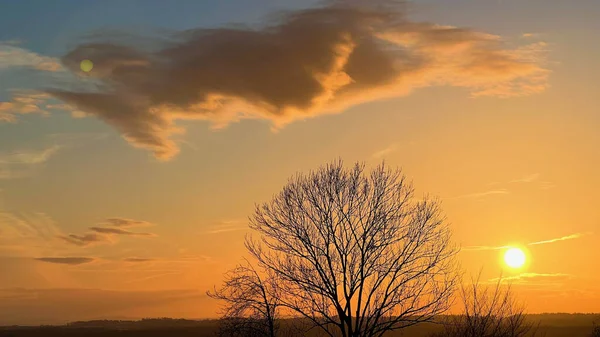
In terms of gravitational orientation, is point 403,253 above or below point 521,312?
above

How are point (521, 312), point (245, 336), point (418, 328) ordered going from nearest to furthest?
point (521, 312)
point (245, 336)
point (418, 328)

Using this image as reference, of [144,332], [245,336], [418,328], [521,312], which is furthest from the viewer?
[144,332]

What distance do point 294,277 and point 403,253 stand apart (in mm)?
6162

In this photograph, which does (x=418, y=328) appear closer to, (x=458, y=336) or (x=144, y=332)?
(x=144, y=332)

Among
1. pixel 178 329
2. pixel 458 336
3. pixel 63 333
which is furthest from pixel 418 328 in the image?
pixel 458 336

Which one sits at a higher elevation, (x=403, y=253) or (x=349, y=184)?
(x=349, y=184)

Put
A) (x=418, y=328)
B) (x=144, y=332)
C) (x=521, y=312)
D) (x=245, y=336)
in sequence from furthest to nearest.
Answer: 1. (x=144, y=332)
2. (x=418, y=328)
3. (x=245, y=336)
4. (x=521, y=312)

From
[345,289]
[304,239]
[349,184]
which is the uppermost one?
[349,184]

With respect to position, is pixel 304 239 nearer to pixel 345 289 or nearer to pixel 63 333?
pixel 345 289

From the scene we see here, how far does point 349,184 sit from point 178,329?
311 ft

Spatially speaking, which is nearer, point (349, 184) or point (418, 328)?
point (349, 184)

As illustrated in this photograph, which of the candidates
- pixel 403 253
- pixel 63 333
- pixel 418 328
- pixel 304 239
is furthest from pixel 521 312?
pixel 63 333

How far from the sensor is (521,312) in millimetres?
36719

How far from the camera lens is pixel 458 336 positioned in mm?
38625
